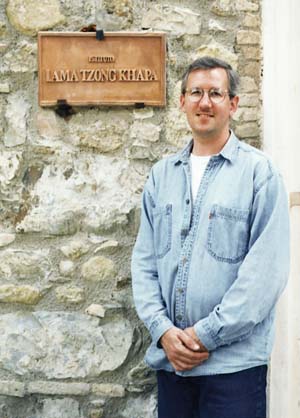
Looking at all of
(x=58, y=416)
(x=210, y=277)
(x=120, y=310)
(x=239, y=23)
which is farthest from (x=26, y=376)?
(x=239, y=23)

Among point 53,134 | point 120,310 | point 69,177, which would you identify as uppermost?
point 53,134

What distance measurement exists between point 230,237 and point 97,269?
3.19 feet

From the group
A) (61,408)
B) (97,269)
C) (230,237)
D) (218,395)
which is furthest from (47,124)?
(218,395)

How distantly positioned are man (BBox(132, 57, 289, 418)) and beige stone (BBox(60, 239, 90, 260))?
0.64 m

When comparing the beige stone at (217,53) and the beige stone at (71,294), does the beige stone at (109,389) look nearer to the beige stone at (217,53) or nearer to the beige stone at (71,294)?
the beige stone at (71,294)

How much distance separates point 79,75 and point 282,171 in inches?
42.8

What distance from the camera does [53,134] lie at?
3467mm

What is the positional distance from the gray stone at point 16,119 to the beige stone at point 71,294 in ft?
2.48

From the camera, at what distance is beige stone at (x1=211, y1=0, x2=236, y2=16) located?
3426mm

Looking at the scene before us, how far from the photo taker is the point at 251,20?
11.2ft

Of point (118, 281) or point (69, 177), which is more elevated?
point (69, 177)

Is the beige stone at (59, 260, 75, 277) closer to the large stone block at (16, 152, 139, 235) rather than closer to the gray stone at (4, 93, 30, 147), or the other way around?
the large stone block at (16, 152, 139, 235)

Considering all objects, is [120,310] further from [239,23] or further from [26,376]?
[239,23]

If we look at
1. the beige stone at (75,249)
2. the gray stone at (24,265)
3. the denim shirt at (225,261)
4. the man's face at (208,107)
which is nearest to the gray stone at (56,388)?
the gray stone at (24,265)
